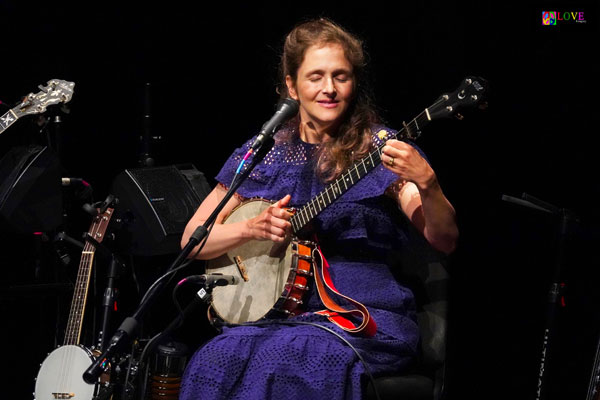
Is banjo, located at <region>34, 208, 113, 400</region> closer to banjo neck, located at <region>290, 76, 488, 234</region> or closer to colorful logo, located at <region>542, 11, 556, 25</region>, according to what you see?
banjo neck, located at <region>290, 76, 488, 234</region>

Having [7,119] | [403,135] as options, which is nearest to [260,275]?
[403,135]

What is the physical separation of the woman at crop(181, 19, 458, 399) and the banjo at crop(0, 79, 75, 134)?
4.31 ft

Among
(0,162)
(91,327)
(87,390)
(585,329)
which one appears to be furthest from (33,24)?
(585,329)

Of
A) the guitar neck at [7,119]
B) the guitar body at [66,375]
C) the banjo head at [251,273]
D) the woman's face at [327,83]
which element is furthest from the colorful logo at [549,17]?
the guitar neck at [7,119]

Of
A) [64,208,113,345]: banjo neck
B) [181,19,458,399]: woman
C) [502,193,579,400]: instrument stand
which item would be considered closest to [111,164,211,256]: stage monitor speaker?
[64,208,113,345]: banjo neck

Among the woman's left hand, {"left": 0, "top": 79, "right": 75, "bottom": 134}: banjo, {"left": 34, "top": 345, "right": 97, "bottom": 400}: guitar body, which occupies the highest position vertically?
{"left": 0, "top": 79, "right": 75, "bottom": 134}: banjo

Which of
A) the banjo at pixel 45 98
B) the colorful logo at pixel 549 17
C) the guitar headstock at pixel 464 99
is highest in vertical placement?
the colorful logo at pixel 549 17

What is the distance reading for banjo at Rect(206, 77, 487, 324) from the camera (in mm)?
2619

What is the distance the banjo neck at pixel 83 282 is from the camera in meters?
3.82

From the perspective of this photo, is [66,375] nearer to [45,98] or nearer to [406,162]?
[45,98]

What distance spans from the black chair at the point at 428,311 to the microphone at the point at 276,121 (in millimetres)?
804

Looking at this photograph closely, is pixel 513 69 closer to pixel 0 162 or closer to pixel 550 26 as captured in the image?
pixel 550 26

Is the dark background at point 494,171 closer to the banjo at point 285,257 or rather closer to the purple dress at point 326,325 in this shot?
the purple dress at point 326,325

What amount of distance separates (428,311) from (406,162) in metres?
0.72
